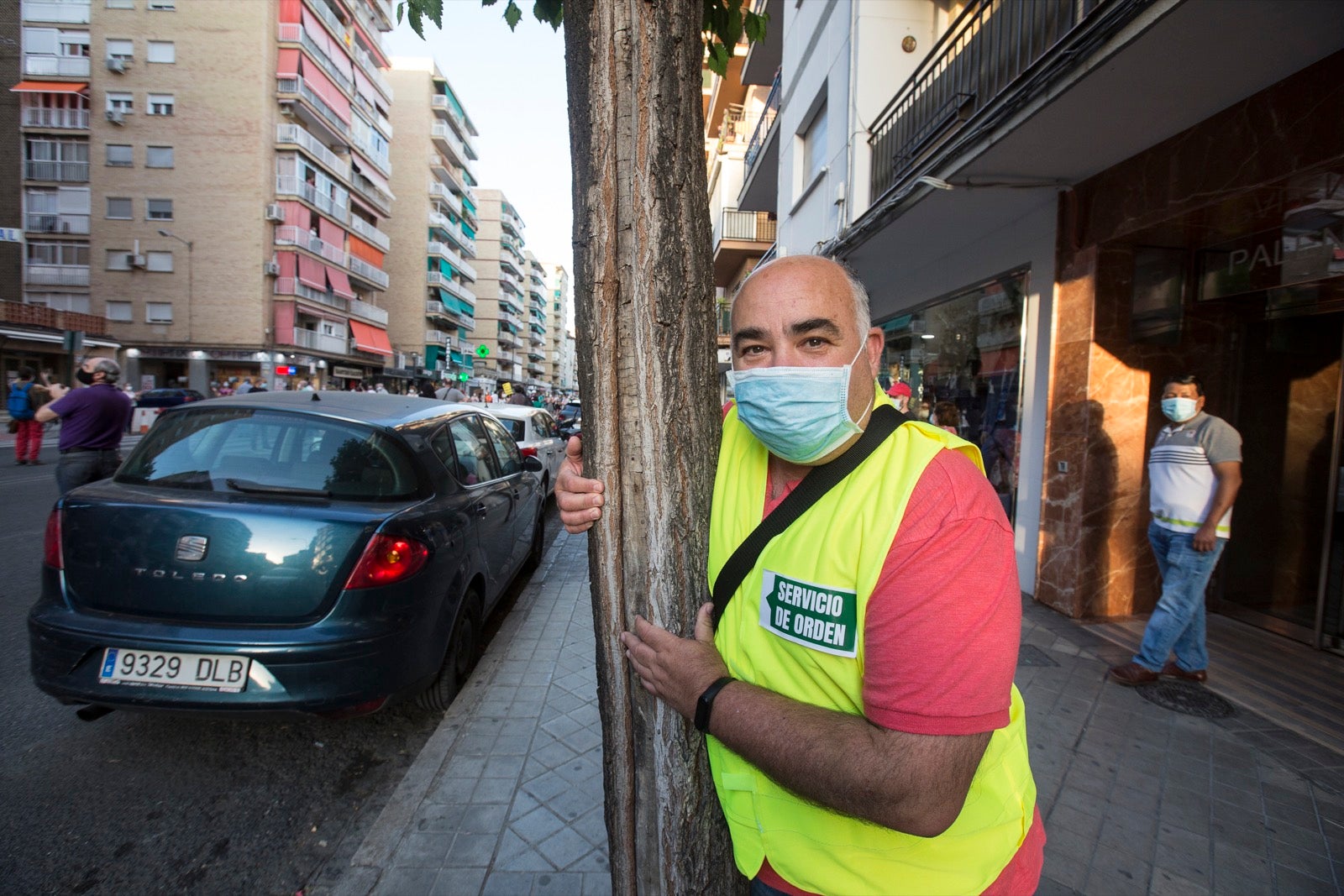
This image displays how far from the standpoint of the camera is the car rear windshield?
123 inches

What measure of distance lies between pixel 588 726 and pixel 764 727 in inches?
106

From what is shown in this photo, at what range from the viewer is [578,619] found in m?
5.18

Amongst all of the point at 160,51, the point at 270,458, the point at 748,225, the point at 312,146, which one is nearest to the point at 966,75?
the point at 270,458

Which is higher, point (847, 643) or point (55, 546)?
point (847, 643)

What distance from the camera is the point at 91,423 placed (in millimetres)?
6465

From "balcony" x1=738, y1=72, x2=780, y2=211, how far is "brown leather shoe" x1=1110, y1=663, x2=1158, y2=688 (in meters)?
12.3

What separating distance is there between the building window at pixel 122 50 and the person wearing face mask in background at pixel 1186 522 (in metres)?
50.5

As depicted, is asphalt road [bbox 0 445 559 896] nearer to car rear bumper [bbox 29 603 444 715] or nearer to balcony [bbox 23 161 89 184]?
car rear bumper [bbox 29 603 444 715]

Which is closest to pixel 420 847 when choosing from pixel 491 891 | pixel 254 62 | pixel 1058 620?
pixel 491 891

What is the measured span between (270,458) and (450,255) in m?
62.8

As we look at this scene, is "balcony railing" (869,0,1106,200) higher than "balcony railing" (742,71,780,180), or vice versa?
"balcony railing" (742,71,780,180)

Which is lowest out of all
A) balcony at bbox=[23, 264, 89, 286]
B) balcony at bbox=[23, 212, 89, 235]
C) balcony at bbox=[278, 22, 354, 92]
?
balcony at bbox=[23, 264, 89, 286]

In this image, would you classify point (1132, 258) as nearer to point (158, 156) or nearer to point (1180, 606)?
point (1180, 606)

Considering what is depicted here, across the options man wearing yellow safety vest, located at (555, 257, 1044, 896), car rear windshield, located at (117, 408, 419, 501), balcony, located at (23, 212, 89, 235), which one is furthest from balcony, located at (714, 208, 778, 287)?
balcony, located at (23, 212, 89, 235)
